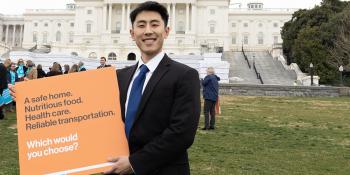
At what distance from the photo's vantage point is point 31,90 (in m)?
3.21

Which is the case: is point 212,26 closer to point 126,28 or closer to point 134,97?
point 126,28

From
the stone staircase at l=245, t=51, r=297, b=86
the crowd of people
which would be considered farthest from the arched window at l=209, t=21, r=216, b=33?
the crowd of people

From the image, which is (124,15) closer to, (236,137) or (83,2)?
(83,2)

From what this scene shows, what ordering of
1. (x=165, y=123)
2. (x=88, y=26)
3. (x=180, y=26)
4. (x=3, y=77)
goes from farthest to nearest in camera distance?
(x=88, y=26) → (x=180, y=26) → (x=3, y=77) → (x=165, y=123)

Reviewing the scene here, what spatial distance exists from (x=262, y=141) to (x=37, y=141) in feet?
29.1

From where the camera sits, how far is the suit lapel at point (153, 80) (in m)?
3.03

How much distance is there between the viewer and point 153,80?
10.1 ft

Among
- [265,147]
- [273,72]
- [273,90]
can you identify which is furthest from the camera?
[273,72]

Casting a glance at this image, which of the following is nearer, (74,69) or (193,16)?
(74,69)

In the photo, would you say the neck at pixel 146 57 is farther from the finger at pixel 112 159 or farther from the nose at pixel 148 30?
the finger at pixel 112 159

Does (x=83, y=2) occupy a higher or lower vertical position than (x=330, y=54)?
higher

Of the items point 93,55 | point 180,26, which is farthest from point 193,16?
point 93,55

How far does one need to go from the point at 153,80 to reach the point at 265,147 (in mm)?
7805

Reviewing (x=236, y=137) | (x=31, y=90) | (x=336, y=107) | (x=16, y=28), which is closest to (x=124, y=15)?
(x=16, y=28)
